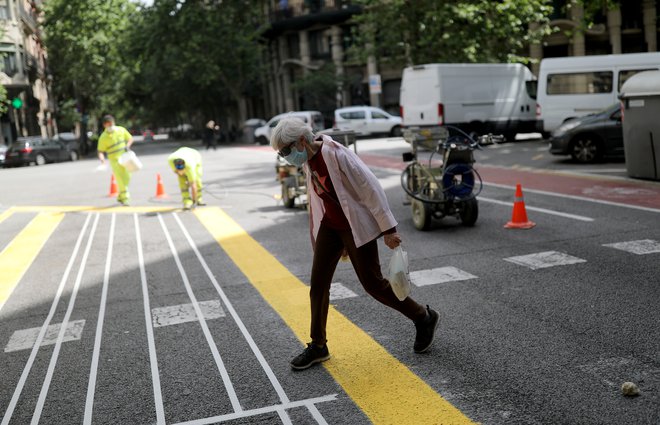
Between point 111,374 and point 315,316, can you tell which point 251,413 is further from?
point 111,374

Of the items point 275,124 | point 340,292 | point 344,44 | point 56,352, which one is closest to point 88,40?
point 344,44

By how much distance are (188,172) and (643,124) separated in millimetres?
7708

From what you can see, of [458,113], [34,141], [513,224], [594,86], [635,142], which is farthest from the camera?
[34,141]

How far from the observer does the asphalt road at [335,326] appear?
4152 millimetres

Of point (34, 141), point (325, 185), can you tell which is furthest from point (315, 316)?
point (34, 141)

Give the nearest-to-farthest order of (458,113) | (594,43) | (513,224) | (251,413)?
(251,413) → (513,224) → (458,113) → (594,43)

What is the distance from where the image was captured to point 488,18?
30.4 meters

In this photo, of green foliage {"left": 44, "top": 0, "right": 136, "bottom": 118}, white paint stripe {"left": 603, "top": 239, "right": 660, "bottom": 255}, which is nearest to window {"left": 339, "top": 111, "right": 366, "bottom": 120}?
green foliage {"left": 44, "top": 0, "right": 136, "bottom": 118}

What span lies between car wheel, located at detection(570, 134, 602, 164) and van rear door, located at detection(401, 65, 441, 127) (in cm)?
769

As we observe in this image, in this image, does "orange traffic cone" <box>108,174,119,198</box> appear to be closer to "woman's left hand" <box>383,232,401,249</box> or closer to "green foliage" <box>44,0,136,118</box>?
"woman's left hand" <box>383,232,401,249</box>

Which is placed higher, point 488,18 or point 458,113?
point 488,18

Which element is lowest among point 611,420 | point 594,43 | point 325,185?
point 611,420

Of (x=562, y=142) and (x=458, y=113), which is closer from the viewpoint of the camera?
(x=562, y=142)

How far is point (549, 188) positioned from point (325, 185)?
9356 mm
